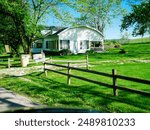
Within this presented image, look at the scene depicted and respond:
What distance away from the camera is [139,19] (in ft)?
153

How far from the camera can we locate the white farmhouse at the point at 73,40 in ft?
170

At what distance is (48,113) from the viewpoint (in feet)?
16.2

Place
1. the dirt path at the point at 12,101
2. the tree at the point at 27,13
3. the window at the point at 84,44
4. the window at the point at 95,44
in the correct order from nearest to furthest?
the dirt path at the point at 12,101
the tree at the point at 27,13
the window at the point at 84,44
the window at the point at 95,44

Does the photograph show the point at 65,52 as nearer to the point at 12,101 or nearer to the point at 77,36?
the point at 77,36

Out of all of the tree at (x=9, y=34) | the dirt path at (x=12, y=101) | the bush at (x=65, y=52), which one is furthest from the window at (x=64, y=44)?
the dirt path at (x=12, y=101)

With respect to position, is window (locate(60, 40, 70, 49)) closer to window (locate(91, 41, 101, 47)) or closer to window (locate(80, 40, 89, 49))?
window (locate(80, 40, 89, 49))

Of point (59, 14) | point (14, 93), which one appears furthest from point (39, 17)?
point (14, 93)

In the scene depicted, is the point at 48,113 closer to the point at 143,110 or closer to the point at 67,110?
the point at 67,110

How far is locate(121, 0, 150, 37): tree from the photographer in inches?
1780

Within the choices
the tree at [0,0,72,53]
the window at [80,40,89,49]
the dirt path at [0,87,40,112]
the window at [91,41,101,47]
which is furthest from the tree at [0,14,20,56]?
the dirt path at [0,87,40,112]

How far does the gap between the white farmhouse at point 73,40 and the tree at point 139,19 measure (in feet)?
22.0

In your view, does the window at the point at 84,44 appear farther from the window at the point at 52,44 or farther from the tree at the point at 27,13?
the tree at the point at 27,13

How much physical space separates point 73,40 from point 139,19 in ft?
38.3

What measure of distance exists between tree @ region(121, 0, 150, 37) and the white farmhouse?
6694 millimetres
